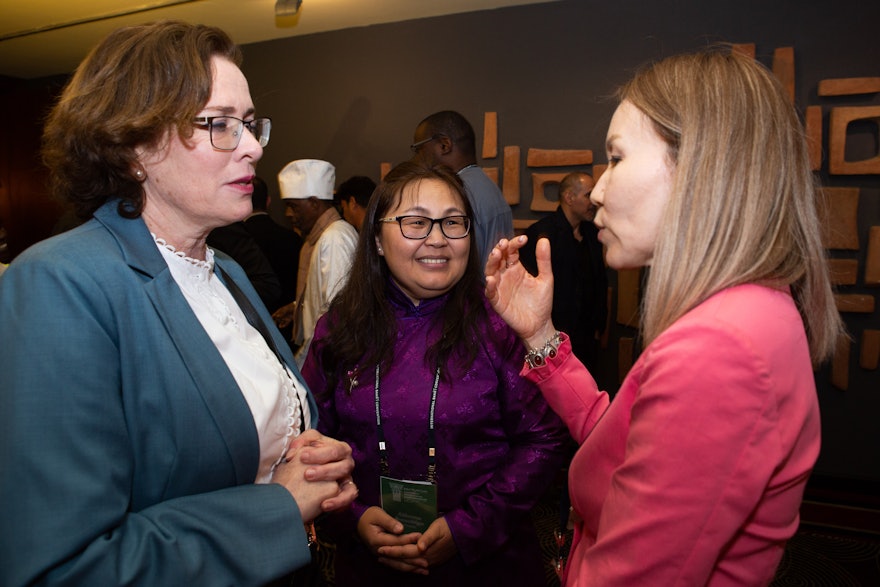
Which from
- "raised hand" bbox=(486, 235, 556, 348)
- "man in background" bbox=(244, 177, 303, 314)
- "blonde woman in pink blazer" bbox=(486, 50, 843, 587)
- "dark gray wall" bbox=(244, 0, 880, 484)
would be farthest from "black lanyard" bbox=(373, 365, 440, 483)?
"man in background" bbox=(244, 177, 303, 314)

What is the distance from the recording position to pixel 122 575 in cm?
81

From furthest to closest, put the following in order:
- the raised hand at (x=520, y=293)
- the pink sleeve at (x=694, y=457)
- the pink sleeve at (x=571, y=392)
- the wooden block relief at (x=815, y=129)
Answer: the wooden block relief at (x=815, y=129)
the raised hand at (x=520, y=293)
the pink sleeve at (x=571, y=392)
the pink sleeve at (x=694, y=457)

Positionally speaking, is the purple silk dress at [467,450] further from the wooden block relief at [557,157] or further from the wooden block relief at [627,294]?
the wooden block relief at [557,157]

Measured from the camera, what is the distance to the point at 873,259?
3.52 m

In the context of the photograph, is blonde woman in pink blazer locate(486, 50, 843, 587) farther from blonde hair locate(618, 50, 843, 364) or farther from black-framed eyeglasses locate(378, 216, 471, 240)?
black-framed eyeglasses locate(378, 216, 471, 240)

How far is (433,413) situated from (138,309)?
77 cm

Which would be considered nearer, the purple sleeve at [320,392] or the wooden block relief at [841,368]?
the purple sleeve at [320,392]

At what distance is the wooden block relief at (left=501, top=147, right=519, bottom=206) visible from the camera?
4.34 metres

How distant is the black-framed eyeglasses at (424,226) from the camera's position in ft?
5.44

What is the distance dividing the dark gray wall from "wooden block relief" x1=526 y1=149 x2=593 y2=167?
0.28 ft

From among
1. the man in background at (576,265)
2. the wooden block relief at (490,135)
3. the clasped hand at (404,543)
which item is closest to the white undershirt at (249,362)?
the clasped hand at (404,543)

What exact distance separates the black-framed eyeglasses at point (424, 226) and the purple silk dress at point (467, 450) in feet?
0.88

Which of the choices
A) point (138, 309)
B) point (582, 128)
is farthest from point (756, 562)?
point (582, 128)

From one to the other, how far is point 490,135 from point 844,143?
2.27m
